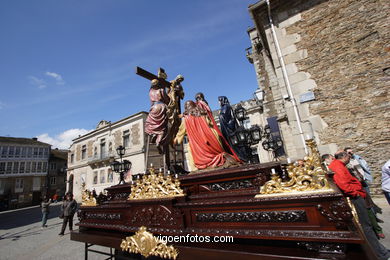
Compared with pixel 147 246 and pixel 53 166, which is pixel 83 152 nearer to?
pixel 53 166

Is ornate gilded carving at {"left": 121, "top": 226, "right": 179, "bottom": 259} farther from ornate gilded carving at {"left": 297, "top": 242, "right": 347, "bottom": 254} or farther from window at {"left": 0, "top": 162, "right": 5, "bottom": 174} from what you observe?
window at {"left": 0, "top": 162, "right": 5, "bottom": 174}

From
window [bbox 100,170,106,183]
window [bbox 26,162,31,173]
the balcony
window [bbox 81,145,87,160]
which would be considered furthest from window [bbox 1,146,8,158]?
window [bbox 100,170,106,183]

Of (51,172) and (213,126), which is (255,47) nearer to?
(213,126)

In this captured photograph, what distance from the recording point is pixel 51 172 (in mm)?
34812

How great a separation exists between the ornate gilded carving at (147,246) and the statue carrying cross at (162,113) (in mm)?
1587

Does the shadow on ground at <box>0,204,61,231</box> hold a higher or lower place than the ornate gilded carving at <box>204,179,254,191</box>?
lower

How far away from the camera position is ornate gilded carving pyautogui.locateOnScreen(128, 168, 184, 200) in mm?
2109

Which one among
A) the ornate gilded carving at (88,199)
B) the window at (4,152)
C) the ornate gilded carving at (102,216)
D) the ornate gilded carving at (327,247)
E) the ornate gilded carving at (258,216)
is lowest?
the ornate gilded carving at (327,247)

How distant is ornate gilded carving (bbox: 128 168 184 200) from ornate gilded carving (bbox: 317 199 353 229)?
1.34 metres

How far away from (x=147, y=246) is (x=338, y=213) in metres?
1.88

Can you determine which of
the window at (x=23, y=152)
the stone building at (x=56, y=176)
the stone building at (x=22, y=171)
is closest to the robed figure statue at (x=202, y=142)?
the stone building at (x=22, y=171)

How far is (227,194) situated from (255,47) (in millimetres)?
16747

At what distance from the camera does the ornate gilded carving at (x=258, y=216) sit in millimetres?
1382

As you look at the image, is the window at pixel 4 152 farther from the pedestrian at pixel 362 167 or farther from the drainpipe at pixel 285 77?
the pedestrian at pixel 362 167
